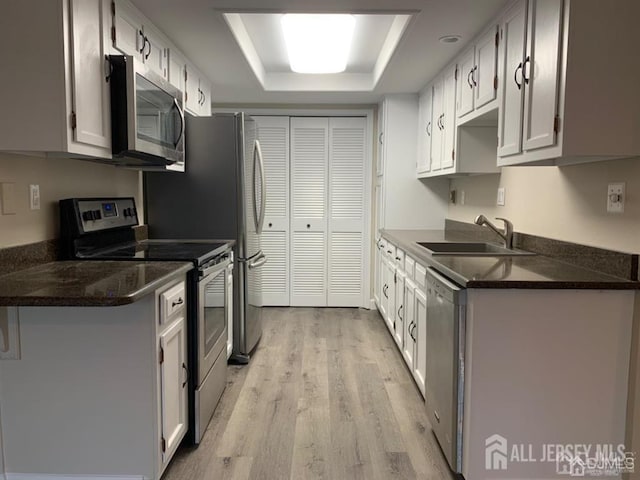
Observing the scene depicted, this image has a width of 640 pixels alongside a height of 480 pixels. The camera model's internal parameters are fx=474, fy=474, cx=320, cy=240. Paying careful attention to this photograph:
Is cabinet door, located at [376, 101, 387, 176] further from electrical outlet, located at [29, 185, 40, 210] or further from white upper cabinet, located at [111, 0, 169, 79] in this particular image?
electrical outlet, located at [29, 185, 40, 210]

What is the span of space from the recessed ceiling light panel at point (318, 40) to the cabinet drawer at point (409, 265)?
1.54 metres

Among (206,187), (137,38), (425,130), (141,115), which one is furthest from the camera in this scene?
(425,130)

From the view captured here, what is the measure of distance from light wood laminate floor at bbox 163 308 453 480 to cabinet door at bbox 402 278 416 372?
6.0 inches

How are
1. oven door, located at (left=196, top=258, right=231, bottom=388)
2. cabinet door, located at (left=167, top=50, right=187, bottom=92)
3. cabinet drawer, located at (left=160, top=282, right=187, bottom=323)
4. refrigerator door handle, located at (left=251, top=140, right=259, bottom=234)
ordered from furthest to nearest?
1. refrigerator door handle, located at (left=251, top=140, right=259, bottom=234)
2. cabinet door, located at (left=167, top=50, right=187, bottom=92)
3. oven door, located at (left=196, top=258, right=231, bottom=388)
4. cabinet drawer, located at (left=160, top=282, right=187, bottom=323)

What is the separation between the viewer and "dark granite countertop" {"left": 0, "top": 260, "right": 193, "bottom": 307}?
59.0 inches

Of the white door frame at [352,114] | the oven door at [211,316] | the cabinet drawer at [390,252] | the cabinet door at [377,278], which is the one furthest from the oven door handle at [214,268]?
the white door frame at [352,114]

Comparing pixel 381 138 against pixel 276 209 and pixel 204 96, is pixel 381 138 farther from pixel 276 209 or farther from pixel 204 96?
pixel 204 96

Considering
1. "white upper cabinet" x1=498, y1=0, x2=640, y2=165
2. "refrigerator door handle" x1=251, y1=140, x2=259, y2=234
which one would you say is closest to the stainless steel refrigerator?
"refrigerator door handle" x1=251, y1=140, x2=259, y2=234

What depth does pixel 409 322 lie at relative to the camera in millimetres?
3078

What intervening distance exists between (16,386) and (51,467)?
34cm

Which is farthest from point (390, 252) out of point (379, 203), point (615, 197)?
point (615, 197)

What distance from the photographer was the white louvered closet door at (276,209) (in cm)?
489

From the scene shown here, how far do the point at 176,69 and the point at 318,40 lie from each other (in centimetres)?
101

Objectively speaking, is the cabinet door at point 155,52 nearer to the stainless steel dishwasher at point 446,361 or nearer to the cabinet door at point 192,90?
the cabinet door at point 192,90
